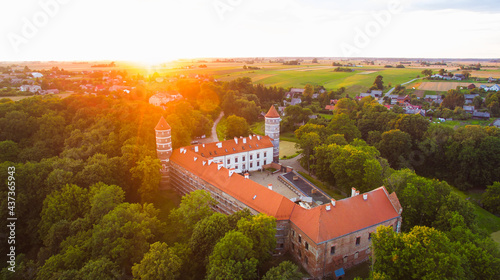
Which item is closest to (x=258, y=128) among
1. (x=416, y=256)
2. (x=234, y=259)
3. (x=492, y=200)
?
(x=492, y=200)

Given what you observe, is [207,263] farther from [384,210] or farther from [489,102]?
[489,102]

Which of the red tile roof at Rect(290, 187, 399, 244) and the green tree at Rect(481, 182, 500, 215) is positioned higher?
the red tile roof at Rect(290, 187, 399, 244)

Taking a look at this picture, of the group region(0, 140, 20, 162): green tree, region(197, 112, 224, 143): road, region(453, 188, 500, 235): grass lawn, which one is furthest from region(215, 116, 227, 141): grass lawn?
region(453, 188, 500, 235): grass lawn

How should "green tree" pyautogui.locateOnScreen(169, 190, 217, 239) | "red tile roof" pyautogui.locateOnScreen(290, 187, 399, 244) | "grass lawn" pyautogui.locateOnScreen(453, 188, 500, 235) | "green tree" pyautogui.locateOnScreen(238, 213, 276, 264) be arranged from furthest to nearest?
1. "grass lawn" pyautogui.locateOnScreen(453, 188, 500, 235)
2. "green tree" pyautogui.locateOnScreen(169, 190, 217, 239)
3. "red tile roof" pyautogui.locateOnScreen(290, 187, 399, 244)
4. "green tree" pyautogui.locateOnScreen(238, 213, 276, 264)

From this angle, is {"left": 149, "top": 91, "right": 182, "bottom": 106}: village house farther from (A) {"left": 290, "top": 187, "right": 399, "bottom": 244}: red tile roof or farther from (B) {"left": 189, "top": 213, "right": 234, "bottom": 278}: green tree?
(A) {"left": 290, "top": 187, "right": 399, "bottom": 244}: red tile roof

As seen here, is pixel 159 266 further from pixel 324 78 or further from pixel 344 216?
pixel 324 78

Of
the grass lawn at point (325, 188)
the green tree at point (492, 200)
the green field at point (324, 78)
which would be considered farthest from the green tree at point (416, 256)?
the green field at point (324, 78)

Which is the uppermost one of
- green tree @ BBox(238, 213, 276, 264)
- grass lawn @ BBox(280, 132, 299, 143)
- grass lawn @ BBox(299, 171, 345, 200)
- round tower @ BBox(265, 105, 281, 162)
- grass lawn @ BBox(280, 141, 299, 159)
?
round tower @ BBox(265, 105, 281, 162)

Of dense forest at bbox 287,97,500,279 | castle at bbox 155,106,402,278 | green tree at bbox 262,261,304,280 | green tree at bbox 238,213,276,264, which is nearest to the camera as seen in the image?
dense forest at bbox 287,97,500,279

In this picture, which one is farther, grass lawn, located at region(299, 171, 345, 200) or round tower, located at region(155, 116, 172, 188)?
round tower, located at region(155, 116, 172, 188)
